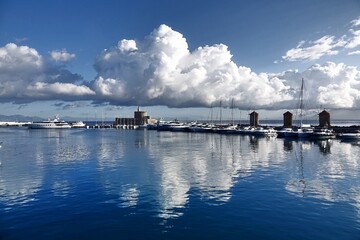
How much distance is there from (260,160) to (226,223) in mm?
38765

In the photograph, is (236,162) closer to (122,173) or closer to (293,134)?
(122,173)

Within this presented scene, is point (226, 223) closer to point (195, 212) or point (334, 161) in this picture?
point (195, 212)

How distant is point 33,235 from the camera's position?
2230 centimetres

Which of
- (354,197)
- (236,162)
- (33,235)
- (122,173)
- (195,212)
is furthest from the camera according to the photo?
(236,162)

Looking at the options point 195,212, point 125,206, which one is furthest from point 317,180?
point 125,206

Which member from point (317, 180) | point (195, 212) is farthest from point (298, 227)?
point (317, 180)

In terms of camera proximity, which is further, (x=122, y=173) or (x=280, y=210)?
(x=122, y=173)

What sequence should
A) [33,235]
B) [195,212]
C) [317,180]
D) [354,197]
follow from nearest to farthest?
[33,235]
[195,212]
[354,197]
[317,180]

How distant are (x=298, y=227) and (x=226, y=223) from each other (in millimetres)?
5545

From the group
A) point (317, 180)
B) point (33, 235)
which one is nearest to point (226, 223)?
point (33, 235)

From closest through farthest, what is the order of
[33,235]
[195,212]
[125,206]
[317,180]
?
[33,235] → [195,212] → [125,206] → [317,180]

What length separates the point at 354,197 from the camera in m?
31.9

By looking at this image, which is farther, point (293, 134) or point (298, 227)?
point (293, 134)

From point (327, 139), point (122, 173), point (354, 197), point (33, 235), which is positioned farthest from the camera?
point (327, 139)
